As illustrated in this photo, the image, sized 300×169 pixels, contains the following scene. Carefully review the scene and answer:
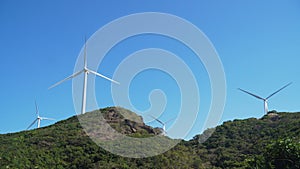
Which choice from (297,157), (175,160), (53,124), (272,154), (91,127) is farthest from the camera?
(53,124)

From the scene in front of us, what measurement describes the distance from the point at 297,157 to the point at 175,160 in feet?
79.3

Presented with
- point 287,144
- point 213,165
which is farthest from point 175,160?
point 287,144

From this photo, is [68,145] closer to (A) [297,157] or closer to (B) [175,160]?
(B) [175,160]

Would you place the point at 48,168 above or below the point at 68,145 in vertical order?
below

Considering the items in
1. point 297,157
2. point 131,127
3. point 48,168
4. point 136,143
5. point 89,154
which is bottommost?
point 297,157

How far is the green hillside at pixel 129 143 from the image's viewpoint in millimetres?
42562

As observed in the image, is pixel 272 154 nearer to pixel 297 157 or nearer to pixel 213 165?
pixel 297 157

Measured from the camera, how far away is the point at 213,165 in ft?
156

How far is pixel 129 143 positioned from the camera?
4825cm

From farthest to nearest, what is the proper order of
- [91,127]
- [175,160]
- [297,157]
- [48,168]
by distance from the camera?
[91,127] → [175,160] → [48,168] → [297,157]

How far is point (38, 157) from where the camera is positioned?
42406mm

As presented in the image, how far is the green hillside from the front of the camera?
42562 millimetres

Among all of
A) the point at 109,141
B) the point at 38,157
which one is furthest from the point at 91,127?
the point at 38,157

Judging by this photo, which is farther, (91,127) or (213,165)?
(91,127)
